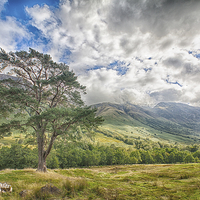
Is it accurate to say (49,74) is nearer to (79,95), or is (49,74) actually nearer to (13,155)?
(79,95)

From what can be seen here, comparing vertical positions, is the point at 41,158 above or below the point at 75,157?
above

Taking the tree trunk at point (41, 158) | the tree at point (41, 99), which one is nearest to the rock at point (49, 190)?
the tree at point (41, 99)

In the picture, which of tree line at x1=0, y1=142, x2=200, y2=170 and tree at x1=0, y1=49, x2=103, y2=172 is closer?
tree at x1=0, y1=49, x2=103, y2=172

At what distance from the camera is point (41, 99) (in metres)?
20.2

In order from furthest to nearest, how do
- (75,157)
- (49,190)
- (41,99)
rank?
(75,157)
(41,99)
(49,190)

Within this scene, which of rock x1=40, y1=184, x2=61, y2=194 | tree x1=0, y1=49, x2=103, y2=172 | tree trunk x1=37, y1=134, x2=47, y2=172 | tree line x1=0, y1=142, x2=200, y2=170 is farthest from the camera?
tree line x1=0, y1=142, x2=200, y2=170

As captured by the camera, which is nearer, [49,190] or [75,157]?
[49,190]

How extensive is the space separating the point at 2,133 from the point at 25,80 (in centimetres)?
892

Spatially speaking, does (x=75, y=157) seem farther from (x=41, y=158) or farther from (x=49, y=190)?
(x=49, y=190)

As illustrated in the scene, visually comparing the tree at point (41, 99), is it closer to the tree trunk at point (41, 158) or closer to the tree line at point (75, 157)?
the tree trunk at point (41, 158)

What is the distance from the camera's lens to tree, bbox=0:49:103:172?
49.9 ft

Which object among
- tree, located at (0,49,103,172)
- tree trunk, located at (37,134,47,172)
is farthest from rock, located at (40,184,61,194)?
tree trunk, located at (37,134,47,172)

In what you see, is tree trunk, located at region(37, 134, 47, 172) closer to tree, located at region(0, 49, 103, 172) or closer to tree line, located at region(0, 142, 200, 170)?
tree, located at region(0, 49, 103, 172)

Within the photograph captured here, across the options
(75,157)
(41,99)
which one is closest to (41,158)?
(41,99)
